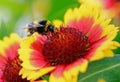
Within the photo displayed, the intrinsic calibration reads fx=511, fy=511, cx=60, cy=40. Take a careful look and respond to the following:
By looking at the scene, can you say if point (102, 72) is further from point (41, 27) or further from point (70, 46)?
point (41, 27)

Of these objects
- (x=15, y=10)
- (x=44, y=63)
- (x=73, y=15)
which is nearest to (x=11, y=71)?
(x=44, y=63)

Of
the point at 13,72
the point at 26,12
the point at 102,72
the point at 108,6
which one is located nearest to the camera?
the point at 102,72

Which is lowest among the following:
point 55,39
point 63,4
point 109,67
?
point 109,67

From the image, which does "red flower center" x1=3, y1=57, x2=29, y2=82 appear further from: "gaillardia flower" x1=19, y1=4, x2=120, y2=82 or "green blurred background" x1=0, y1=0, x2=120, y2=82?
"green blurred background" x1=0, y1=0, x2=120, y2=82

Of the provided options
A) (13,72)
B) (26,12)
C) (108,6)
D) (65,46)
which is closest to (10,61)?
(13,72)

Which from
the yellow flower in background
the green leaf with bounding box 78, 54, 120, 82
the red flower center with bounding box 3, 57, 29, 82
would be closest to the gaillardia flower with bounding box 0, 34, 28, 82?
the red flower center with bounding box 3, 57, 29, 82

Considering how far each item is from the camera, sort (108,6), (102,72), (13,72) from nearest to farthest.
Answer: (102,72) < (13,72) < (108,6)

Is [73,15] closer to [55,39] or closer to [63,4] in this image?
[55,39]
